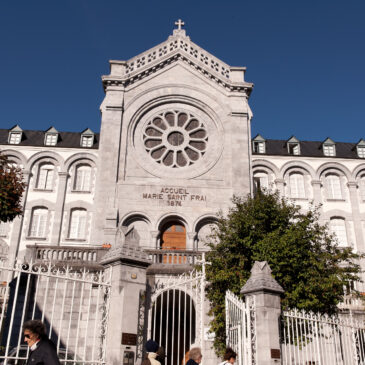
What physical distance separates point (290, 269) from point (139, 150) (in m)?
12.4

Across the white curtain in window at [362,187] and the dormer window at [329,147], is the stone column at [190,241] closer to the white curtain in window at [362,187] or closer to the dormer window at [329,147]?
the white curtain in window at [362,187]

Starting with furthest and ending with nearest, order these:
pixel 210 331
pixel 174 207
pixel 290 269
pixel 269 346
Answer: pixel 174 207
pixel 290 269
pixel 210 331
pixel 269 346

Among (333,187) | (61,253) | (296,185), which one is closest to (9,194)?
(61,253)

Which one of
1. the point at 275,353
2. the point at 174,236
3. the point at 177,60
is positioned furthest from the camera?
the point at 177,60

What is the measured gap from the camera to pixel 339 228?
31.7 metres

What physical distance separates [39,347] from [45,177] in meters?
27.9

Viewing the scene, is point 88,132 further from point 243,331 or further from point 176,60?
point 243,331

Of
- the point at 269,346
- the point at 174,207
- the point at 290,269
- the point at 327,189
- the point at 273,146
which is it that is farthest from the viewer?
the point at 273,146

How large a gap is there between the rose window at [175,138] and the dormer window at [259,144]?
10176 millimetres

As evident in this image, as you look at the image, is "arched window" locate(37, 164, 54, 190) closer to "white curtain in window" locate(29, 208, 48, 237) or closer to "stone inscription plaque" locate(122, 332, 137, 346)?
"white curtain in window" locate(29, 208, 48, 237)

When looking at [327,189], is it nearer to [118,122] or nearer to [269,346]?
[118,122]

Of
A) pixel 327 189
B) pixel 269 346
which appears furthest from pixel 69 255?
pixel 327 189

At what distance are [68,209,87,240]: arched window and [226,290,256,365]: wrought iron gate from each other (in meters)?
20.5

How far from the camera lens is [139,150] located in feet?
82.2
